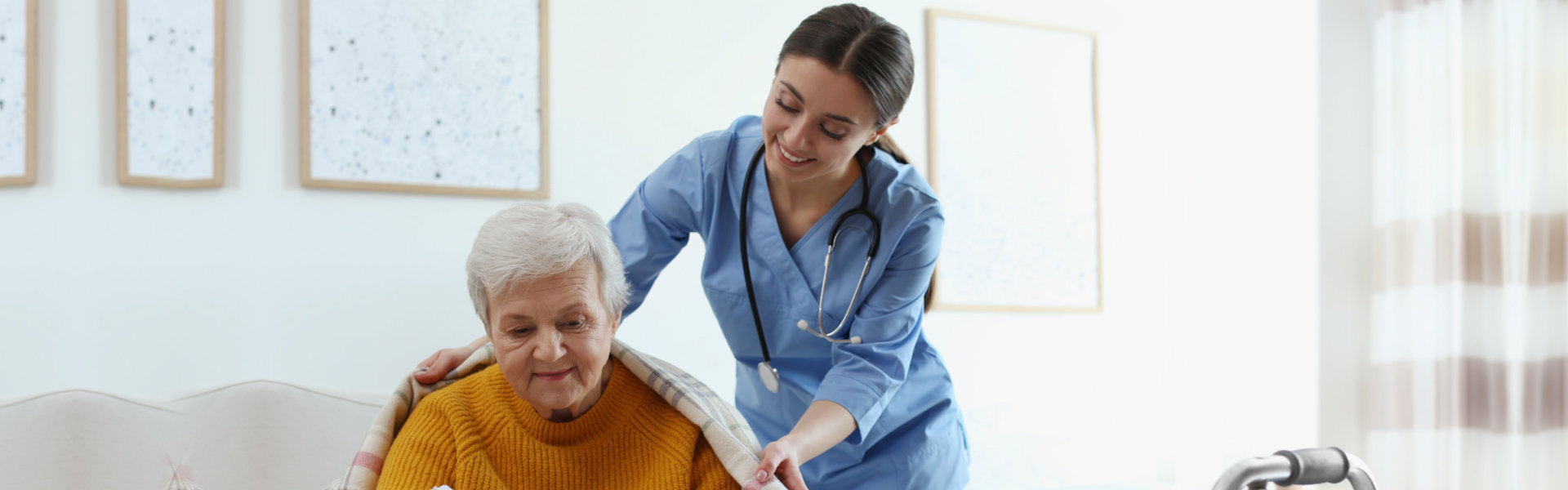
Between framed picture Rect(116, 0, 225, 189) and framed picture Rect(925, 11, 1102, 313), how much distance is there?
1679 millimetres

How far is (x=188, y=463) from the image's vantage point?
1932 millimetres

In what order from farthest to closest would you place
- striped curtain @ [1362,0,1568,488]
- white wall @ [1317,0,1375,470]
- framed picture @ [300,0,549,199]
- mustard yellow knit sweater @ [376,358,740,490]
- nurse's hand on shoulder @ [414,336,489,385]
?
white wall @ [1317,0,1375,470]
striped curtain @ [1362,0,1568,488]
framed picture @ [300,0,549,199]
nurse's hand on shoulder @ [414,336,489,385]
mustard yellow knit sweater @ [376,358,740,490]

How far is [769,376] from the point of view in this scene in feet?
5.49

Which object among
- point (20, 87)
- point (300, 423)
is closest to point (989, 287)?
point (300, 423)

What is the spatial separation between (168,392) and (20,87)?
64cm

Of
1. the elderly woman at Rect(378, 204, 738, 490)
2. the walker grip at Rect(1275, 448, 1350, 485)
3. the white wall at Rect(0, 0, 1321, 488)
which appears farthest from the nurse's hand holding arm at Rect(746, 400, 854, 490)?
the white wall at Rect(0, 0, 1321, 488)

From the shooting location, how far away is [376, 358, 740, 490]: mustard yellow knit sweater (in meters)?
1.32

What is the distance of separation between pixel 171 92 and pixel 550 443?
1240 millimetres

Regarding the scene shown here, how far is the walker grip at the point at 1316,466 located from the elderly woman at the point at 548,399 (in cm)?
70

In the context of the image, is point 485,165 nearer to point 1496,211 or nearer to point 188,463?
point 188,463

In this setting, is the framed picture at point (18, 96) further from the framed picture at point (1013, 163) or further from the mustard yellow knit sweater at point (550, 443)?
the framed picture at point (1013, 163)

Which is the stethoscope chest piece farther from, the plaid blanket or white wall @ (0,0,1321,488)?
white wall @ (0,0,1321,488)

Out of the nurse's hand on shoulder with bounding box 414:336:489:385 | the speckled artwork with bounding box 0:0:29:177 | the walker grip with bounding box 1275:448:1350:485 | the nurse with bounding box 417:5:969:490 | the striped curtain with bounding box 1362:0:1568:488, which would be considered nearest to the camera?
the walker grip with bounding box 1275:448:1350:485

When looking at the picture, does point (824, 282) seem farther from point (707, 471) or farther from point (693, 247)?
point (693, 247)
